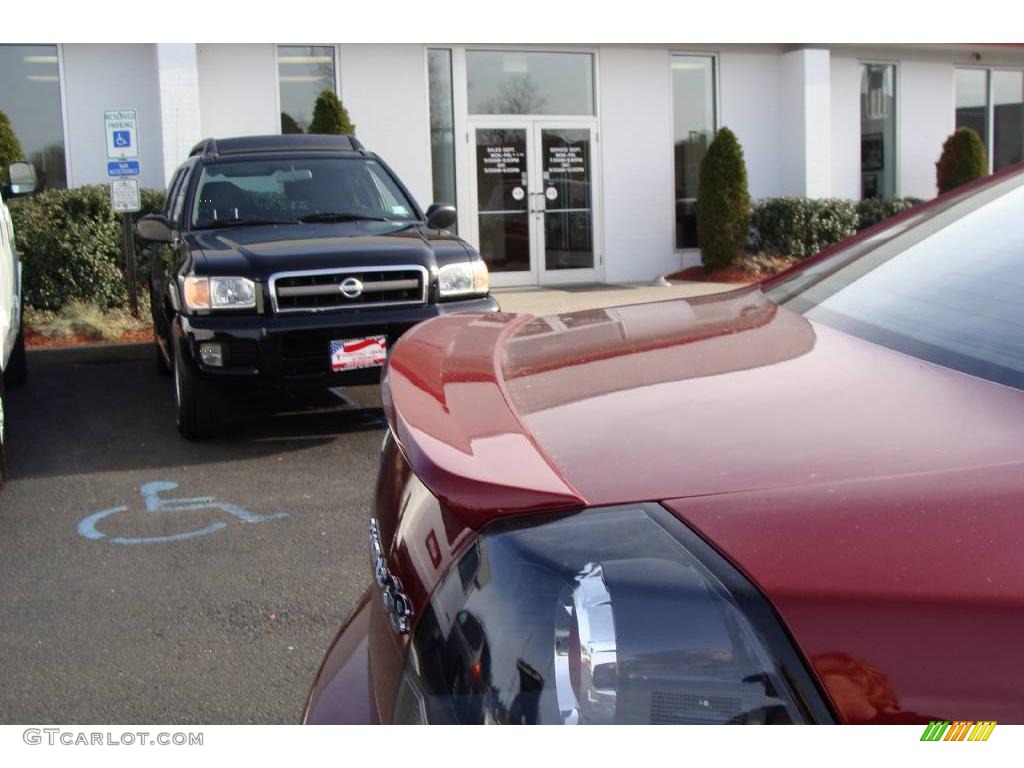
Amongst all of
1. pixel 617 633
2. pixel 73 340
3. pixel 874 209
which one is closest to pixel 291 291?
pixel 73 340

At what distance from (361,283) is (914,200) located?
43.7ft

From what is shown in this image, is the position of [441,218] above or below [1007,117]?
below

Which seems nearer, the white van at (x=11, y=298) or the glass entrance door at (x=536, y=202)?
the white van at (x=11, y=298)

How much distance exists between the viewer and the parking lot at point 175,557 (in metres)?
3.53

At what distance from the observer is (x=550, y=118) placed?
15.1m

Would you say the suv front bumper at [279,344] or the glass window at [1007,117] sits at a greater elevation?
the glass window at [1007,117]

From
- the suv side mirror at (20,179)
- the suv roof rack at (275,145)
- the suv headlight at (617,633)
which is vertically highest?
the suv roof rack at (275,145)

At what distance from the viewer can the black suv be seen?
21.0 ft

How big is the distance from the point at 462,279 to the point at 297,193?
164 centimetres

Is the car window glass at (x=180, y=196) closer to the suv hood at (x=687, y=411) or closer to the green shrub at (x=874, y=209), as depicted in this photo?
the suv hood at (x=687, y=411)

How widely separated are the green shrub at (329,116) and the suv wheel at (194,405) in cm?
701

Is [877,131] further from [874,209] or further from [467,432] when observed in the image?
[467,432]
